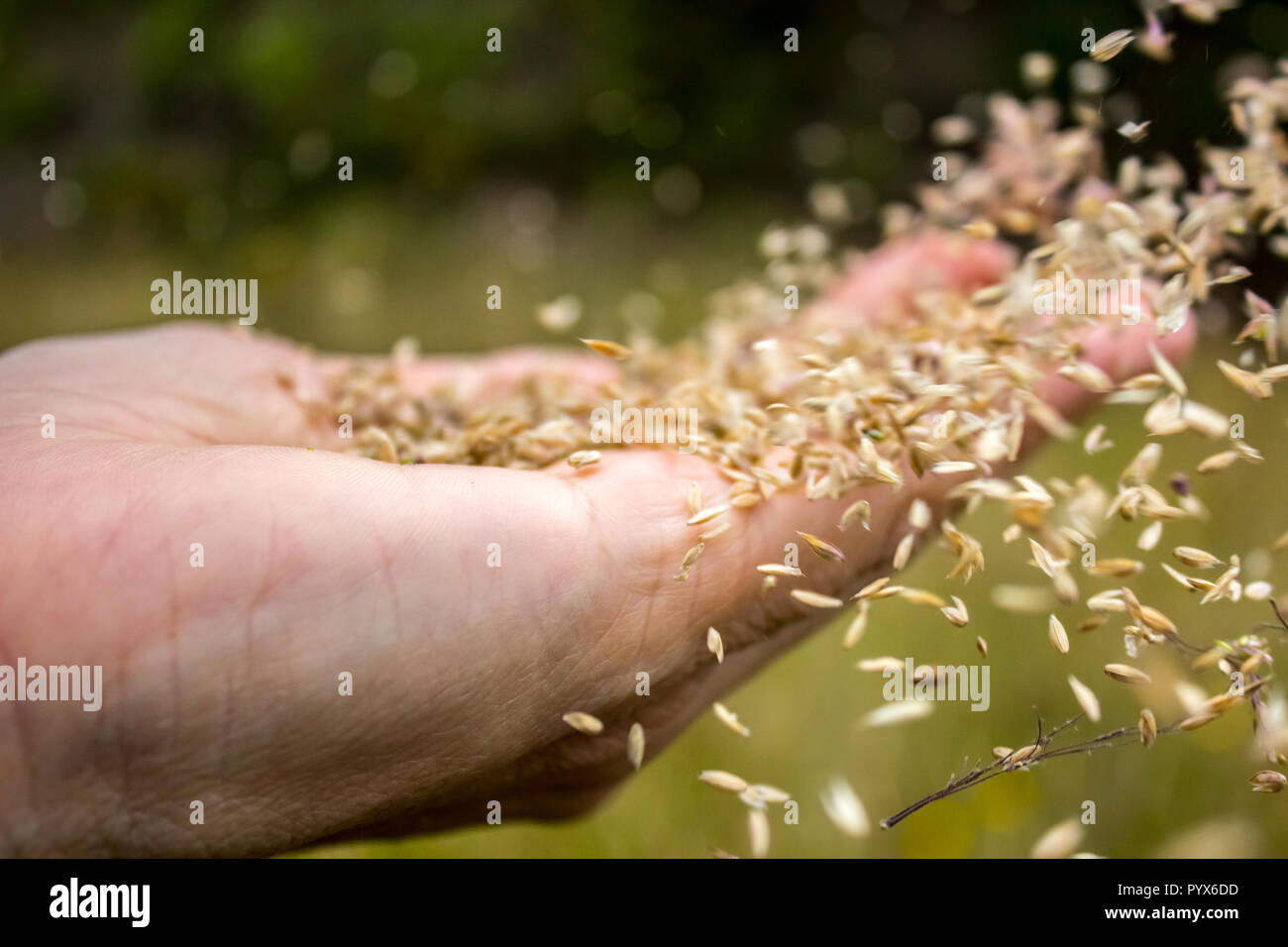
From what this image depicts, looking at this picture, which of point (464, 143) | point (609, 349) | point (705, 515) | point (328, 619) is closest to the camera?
point (328, 619)

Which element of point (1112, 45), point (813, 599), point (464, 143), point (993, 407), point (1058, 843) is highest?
point (464, 143)

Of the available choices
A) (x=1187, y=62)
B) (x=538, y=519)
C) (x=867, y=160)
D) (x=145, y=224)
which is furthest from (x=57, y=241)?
(x=1187, y=62)

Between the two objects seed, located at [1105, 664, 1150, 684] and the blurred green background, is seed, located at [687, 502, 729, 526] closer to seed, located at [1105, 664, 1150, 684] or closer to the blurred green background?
seed, located at [1105, 664, 1150, 684]

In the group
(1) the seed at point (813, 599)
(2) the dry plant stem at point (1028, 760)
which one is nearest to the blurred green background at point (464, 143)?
(2) the dry plant stem at point (1028, 760)

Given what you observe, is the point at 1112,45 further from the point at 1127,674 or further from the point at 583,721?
the point at 583,721

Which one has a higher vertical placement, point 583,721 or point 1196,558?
point 1196,558

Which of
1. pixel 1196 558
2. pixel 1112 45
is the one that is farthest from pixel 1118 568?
pixel 1112 45

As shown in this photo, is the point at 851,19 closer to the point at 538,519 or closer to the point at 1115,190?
the point at 1115,190

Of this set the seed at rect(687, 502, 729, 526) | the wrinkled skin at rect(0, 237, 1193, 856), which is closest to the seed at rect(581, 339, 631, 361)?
the wrinkled skin at rect(0, 237, 1193, 856)
